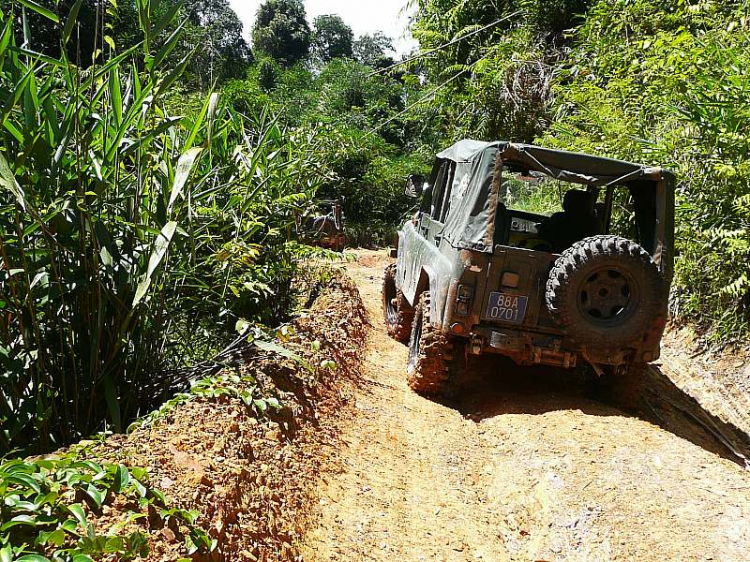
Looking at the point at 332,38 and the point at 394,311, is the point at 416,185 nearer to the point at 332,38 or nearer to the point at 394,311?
the point at 394,311

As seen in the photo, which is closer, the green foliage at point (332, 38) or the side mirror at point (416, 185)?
Result: the side mirror at point (416, 185)

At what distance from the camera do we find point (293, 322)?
5.07 m

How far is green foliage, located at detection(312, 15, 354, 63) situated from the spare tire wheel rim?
139ft

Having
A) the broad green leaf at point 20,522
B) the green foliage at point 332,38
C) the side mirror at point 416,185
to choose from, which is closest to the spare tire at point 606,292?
the side mirror at point 416,185

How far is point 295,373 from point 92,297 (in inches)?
66.9

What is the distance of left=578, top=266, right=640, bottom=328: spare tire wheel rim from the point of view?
4836 millimetres

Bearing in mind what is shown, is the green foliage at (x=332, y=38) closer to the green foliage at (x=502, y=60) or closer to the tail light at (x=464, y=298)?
the green foliage at (x=502, y=60)

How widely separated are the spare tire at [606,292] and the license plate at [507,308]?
0.27 metres

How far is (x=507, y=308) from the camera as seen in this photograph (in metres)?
5.12

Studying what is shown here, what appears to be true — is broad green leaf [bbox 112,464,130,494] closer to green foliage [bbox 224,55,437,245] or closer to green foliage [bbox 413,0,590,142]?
green foliage [bbox 413,0,590,142]

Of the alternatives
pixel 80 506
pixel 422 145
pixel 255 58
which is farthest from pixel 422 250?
pixel 255 58

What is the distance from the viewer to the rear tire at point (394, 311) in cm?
744

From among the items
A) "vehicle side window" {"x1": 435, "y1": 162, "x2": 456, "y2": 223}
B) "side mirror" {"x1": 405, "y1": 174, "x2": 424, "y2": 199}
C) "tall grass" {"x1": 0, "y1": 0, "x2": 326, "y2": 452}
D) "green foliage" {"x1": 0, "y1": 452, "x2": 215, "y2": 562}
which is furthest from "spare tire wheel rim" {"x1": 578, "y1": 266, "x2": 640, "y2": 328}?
"green foliage" {"x1": 0, "y1": 452, "x2": 215, "y2": 562}

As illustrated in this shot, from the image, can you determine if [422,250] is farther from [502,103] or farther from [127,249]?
[502,103]
